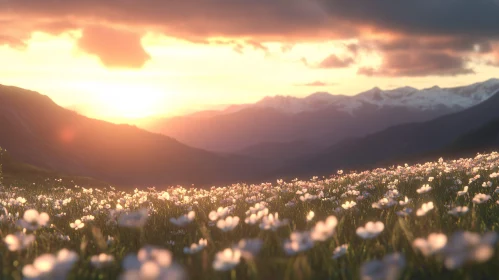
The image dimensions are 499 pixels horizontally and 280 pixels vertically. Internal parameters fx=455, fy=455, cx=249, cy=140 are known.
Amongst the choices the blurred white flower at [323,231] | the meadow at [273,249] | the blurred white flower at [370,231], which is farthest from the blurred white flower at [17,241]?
the blurred white flower at [370,231]

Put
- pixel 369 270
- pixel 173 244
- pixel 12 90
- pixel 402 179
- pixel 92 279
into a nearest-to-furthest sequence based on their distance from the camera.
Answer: pixel 369 270
pixel 92 279
pixel 173 244
pixel 402 179
pixel 12 90

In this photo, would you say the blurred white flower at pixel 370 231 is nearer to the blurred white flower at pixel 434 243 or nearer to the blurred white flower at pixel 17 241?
the blurred white flower at pixel 434 243

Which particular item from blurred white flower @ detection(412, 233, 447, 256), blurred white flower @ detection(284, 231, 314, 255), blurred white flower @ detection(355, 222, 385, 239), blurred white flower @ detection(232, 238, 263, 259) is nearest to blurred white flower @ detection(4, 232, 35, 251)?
blurred white flower @ detection(232, 238, 263, 259)

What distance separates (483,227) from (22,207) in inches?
385

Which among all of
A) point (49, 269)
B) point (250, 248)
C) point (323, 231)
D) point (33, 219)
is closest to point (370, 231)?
point (323, 231)

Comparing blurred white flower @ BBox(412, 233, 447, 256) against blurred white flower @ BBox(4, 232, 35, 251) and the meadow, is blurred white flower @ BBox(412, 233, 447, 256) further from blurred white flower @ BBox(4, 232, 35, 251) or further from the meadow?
blurred white flower @ BBox(4, 232, 35, 251)

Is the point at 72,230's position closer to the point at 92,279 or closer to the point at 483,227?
the point at 92,279

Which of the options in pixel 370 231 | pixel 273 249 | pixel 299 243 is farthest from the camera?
pixel 273 249

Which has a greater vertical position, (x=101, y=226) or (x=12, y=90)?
(x=12, y=90)

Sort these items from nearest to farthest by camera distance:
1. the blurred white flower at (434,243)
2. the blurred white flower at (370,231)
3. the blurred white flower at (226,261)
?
1. the blurred white flower at (434,243)
2. the blurred white flower at (226,261)
3. the blurred white flower at (370,231)

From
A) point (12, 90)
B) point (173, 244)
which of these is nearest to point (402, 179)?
point (173, 244)

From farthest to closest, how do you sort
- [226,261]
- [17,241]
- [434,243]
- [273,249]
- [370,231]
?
1. [273,249]
2. [370,231]
3. [17,241]
4. [226,261]
5. [434,243]

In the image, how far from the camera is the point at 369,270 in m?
2.16

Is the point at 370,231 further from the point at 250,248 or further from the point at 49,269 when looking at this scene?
the point at 49,269
